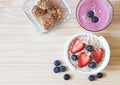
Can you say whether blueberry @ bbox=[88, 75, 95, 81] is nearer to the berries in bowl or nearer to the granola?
the berries in bowl

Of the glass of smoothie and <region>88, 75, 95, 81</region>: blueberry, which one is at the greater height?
the glass of smoothie

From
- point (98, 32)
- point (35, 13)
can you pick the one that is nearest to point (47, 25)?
point (35, 13)

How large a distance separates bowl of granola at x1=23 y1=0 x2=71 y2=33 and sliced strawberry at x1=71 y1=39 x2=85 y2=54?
0.08 m

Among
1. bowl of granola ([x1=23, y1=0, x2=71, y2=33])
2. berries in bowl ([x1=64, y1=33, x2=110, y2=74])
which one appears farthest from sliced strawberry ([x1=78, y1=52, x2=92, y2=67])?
bowl of granola ([x1=23, y1=0, x2=71, y2=33])

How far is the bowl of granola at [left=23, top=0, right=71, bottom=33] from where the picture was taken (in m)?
1.34

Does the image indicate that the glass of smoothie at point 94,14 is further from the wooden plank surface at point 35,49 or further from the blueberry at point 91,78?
the blueberry at point 91,78

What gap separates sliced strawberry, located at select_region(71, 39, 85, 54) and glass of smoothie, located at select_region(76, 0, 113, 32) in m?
0.06

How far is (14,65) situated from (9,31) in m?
0.12

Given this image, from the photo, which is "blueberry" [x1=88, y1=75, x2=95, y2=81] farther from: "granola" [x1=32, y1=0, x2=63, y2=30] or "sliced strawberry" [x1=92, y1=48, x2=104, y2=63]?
"granola" [x1=32, y1=0, x2=63, y2=30]

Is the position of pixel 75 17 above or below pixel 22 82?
above

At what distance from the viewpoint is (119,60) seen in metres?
1.34

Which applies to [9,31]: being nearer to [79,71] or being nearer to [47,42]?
[47,42]

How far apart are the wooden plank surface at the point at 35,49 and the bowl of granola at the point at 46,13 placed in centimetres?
2

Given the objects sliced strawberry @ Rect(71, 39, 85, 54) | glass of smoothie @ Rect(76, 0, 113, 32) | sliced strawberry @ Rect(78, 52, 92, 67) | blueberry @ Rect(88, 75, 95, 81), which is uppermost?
→ glass of smoothie @ Rect(76, 0, 113, 32)
